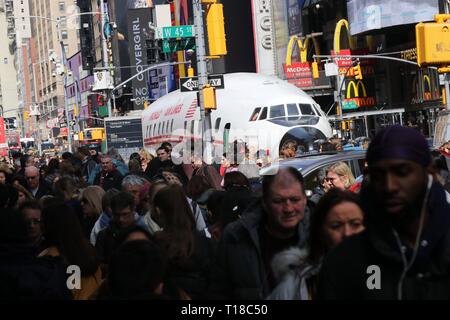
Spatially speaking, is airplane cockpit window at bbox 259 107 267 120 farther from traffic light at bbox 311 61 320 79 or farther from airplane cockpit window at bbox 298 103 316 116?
traffic light at bbox 311 61 320 79

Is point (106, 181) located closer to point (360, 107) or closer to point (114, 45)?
point (360, 107)

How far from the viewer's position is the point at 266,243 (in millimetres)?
5770

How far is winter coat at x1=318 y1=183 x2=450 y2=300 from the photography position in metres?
3.94

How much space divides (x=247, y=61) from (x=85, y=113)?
63.3 metres

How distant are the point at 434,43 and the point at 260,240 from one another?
49.1ft

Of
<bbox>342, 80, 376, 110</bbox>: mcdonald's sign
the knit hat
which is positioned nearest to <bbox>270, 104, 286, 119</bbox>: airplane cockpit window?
the knit hat

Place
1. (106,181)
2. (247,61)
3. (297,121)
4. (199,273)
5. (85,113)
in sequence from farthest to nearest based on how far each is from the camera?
(85,113) → (247,61) → (297,121) → (106,181) → (199,273)

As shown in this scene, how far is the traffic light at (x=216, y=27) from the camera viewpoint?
75.0 ft

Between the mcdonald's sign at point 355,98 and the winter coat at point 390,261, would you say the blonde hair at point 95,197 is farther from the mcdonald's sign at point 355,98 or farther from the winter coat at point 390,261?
the mcdonald's sign at point 355,98

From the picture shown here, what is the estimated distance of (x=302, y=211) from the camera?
19.3ft

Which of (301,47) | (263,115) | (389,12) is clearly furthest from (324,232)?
(301,47)

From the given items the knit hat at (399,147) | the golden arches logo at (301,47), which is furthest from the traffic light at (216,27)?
the golden arches logo at (301,47)
